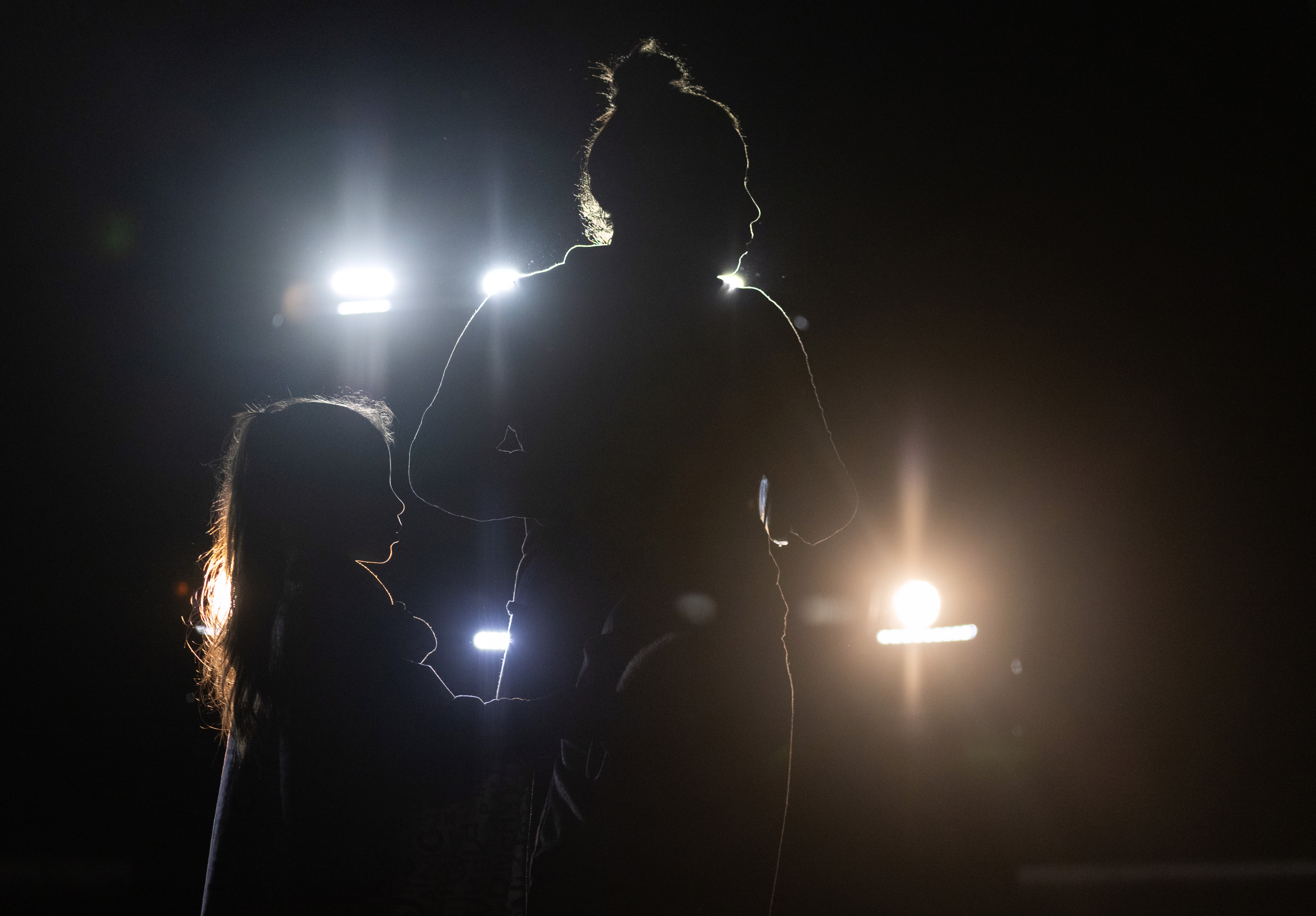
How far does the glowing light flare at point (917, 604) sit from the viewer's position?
189 cm

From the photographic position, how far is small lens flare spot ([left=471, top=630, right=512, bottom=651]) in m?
0.85

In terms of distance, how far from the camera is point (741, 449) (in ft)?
2.31

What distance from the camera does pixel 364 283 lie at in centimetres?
181

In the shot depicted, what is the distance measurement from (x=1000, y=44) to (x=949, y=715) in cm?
183

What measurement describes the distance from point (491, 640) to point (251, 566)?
0.28 m

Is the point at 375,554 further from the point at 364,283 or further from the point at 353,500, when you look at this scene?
the point at 364,283

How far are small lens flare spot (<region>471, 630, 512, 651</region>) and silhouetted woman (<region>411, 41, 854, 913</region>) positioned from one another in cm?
21

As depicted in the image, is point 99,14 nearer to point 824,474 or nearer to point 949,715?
point 824,474

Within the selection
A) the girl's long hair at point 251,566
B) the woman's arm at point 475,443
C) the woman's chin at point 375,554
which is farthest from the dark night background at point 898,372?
the woman's arm at point 475,443

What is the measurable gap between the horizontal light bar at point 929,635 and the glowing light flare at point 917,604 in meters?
0.02

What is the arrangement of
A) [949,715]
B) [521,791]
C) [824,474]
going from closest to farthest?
[521,791] < [824,474] < [949,715]

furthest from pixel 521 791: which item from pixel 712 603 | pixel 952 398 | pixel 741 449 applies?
pixel 952 398

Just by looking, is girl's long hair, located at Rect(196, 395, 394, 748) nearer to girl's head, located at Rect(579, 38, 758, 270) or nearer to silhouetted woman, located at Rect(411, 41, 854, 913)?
silhouetted woman, located at Rect(411, 41, 854, 913)

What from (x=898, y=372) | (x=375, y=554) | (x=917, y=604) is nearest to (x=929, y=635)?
(x=917, y=604)
